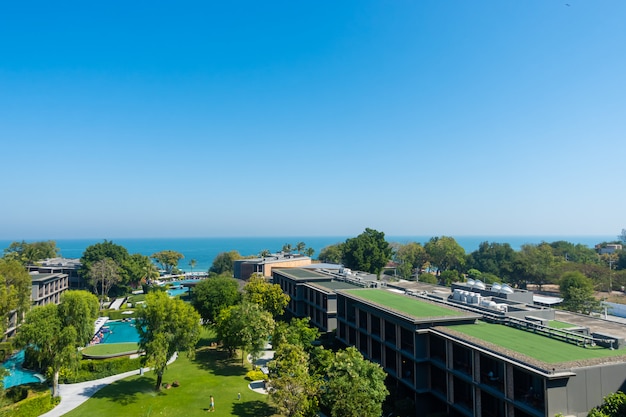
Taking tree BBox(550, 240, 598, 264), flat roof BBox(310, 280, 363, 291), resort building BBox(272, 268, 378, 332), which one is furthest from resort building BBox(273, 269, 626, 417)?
tree BBox(550, 240, 598, 264)

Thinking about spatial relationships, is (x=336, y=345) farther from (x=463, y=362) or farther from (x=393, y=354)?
(x=463, y=362)

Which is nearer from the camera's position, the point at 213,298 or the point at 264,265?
the point at 213,298

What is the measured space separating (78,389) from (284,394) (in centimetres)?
2661

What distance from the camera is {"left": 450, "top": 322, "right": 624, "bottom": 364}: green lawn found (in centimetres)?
2562

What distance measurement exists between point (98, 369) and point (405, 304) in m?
36.9

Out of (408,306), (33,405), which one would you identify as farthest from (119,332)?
(408,306)

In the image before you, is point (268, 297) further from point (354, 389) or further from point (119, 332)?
point (119, 332)

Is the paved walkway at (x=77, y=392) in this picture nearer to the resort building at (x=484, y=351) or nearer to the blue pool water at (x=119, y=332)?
the blue pool water at (x=119, y=332)

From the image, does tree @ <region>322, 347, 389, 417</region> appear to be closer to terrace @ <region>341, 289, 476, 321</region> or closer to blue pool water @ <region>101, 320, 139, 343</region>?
terrace @ <region>341, 289, 476, 321</region>

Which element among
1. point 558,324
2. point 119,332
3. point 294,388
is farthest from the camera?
point 119,332

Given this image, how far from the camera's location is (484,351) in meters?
27.6

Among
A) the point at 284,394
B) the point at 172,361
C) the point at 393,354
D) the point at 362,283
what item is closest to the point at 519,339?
the point at 393,354

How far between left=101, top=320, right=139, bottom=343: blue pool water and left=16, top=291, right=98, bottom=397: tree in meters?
23.6

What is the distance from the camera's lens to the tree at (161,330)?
129 ft
